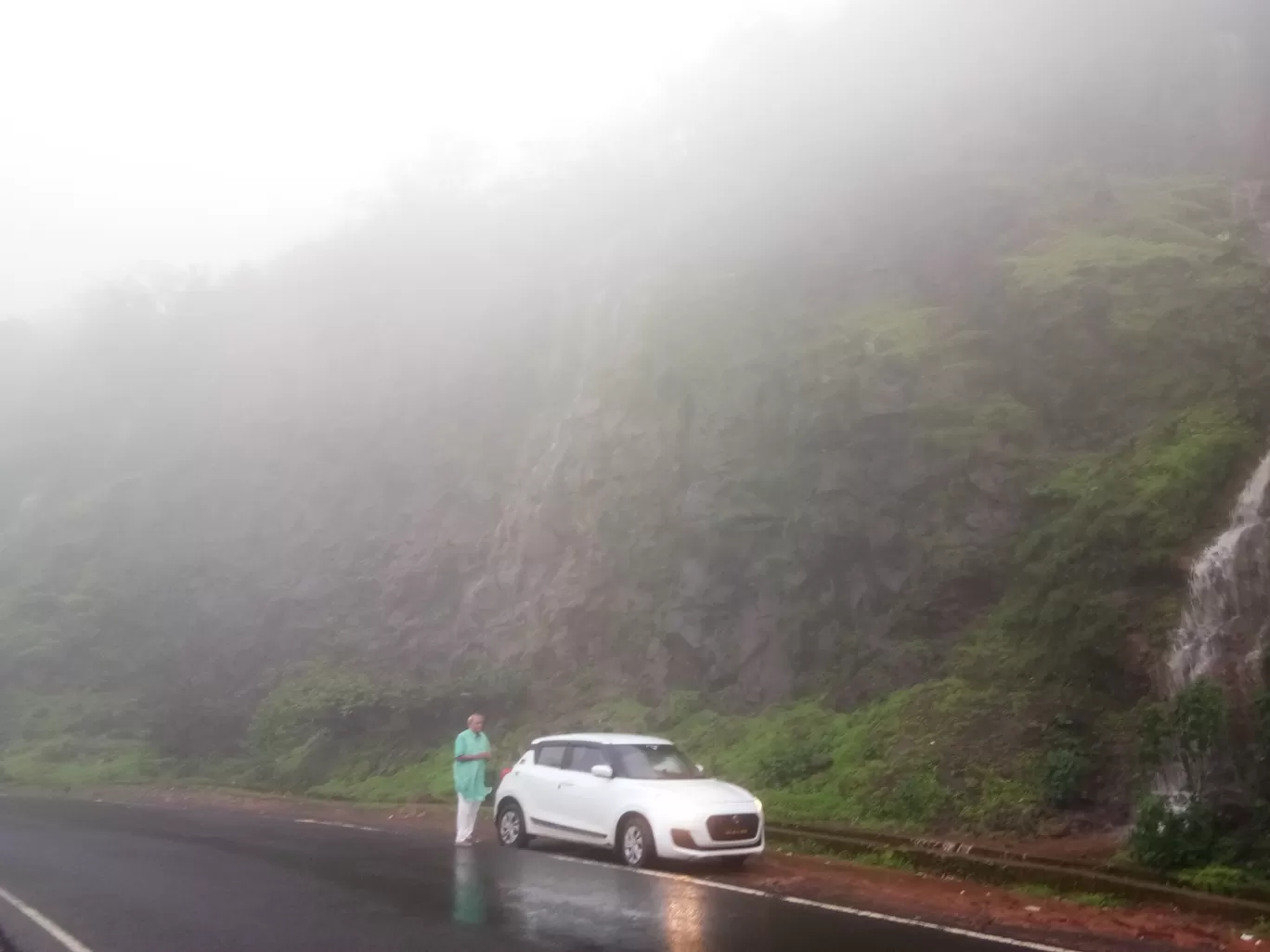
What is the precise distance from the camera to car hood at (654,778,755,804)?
41.9 feet

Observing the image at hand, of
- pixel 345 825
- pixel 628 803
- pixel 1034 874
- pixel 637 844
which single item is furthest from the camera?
pixel 345 825

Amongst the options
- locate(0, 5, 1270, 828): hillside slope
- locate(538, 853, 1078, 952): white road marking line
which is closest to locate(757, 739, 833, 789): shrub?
locate(0, 5, 1270, 828): hillside slope

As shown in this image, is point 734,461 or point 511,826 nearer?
point 511,826

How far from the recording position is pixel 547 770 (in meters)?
14.6

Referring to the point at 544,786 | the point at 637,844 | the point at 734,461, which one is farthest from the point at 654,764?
the point at 734,461

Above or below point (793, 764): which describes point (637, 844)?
below

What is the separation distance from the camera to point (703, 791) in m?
12.9

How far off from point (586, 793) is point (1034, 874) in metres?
5.42

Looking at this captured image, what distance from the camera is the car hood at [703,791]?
12758 mm

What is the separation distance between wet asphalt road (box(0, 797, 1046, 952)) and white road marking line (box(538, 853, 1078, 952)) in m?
0.14

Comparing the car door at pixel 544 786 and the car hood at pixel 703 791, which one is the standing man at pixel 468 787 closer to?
the car door at pixel 544 786

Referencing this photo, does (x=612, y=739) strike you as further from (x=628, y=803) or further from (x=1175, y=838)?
(x=1175, y=838)

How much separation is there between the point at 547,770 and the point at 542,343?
2171 centimetres

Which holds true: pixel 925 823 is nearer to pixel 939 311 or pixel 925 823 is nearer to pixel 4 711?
pixel 939 311
